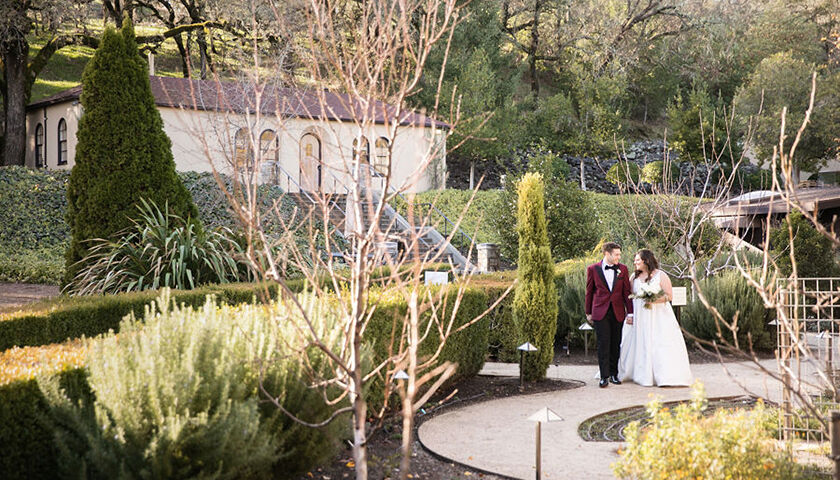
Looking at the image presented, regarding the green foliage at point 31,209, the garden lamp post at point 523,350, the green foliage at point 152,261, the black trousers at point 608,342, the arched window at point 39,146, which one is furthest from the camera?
the arched window at point 39,146

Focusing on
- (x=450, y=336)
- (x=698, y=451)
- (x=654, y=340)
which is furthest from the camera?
(x=654, y=340)

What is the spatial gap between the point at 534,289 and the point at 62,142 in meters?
25.4

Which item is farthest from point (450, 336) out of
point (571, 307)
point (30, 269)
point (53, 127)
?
point (53, 127)

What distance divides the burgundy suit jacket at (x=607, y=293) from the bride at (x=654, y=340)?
0.17m

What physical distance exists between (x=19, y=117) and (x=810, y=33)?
3769cm

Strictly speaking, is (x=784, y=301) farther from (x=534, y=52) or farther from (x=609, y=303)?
(x=534, y=52)

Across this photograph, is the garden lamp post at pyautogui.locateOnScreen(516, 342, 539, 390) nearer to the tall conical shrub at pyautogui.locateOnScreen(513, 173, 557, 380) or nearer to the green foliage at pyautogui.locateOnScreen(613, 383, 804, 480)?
the tall conical shrub at pyautogui.locateOnScreen(513, 173, 557, 380)

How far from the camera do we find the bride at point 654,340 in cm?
987

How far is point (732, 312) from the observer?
42.4ft

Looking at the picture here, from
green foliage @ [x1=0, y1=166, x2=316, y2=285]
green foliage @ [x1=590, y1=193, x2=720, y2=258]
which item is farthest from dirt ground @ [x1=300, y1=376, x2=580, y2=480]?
green foliage @ [x1=0, y1=166, x2=316, y2=285]

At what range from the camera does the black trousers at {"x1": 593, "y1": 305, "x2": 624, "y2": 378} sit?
32.3ft

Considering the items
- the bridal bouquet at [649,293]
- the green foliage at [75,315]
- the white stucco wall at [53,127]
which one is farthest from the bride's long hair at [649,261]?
the white stucco wall at [53,127]

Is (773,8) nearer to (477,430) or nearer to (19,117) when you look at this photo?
(19,117)

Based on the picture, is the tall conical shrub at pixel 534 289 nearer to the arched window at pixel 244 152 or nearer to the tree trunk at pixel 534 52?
the arched window at pixel 244 152
